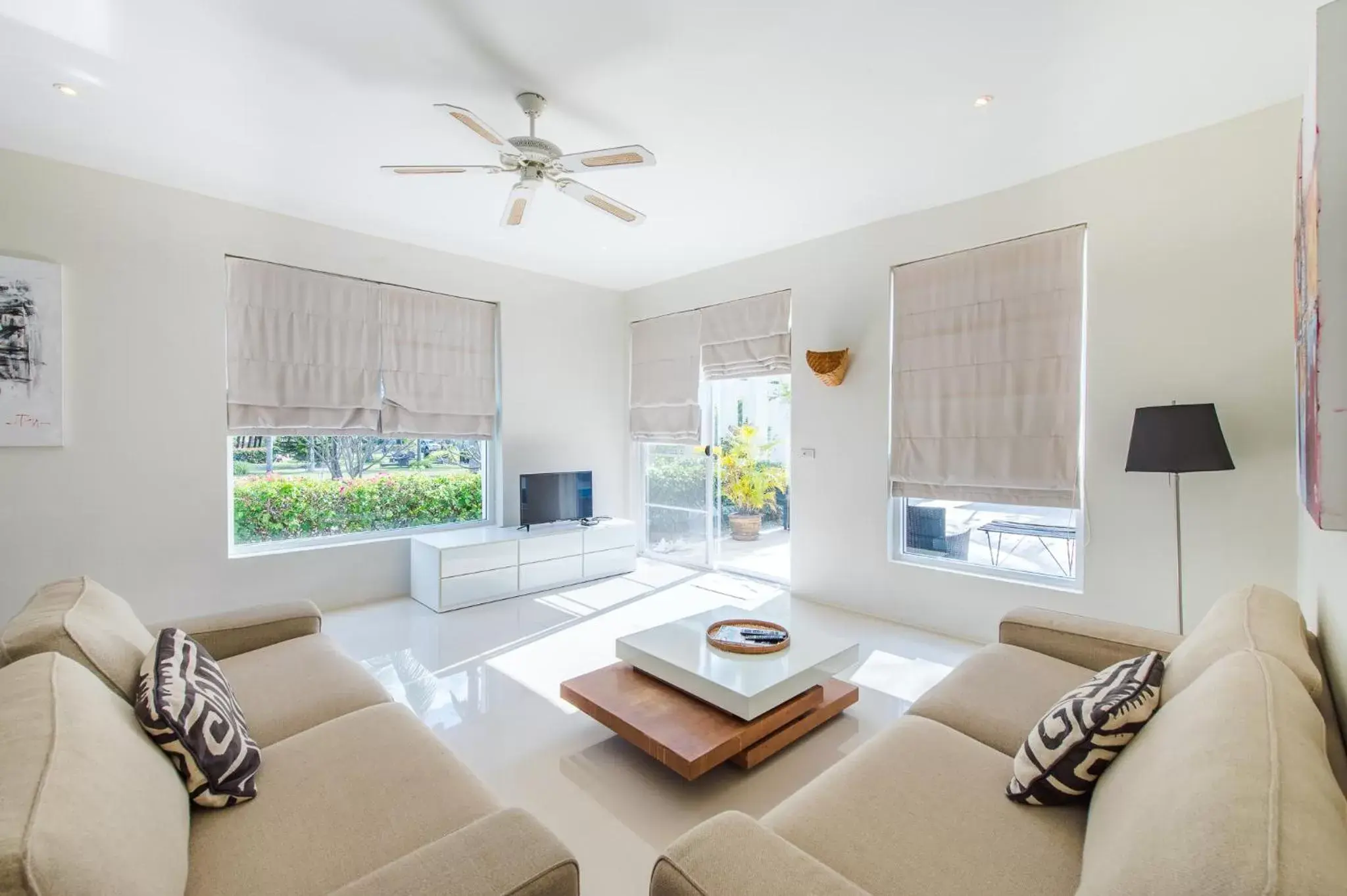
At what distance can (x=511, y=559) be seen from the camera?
14.9 ft

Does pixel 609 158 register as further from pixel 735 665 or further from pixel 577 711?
pixel 577 711

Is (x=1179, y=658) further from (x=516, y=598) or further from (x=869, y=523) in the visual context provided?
(x=516, y=598)

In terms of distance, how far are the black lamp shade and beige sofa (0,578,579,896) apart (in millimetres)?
2953

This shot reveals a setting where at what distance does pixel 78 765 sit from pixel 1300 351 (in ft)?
9.71

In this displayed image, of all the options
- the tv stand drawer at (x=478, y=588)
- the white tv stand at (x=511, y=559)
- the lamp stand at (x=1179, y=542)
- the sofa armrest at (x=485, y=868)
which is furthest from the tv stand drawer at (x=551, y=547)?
the lamp stand at (x=1179, y=542)

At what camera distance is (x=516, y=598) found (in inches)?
179

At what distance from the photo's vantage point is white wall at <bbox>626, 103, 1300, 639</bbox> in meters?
2.69

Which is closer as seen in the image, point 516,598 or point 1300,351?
point 1300,351

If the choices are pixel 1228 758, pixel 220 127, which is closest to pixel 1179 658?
pixel 1228 758

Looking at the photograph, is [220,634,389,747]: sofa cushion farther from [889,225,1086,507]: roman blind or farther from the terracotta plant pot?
the terracotta plant pot

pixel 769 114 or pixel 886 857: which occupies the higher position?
pixel 769 114

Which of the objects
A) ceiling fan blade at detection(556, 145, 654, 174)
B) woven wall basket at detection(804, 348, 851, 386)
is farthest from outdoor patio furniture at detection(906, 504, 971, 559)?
ceiling fan blade at detection(556, 145, 654, 174)

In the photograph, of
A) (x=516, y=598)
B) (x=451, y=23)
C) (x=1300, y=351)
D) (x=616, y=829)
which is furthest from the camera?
(x=516, y=598)

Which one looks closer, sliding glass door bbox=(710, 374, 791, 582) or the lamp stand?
the lamp stand
